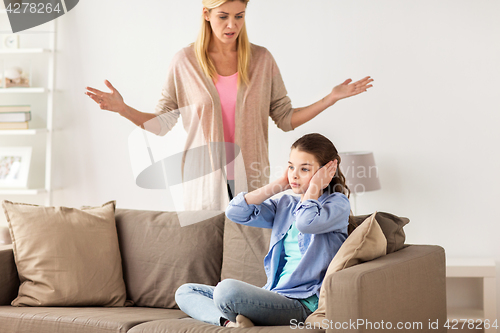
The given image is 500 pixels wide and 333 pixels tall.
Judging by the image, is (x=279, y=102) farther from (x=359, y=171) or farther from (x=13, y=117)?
(x=13, y=117)

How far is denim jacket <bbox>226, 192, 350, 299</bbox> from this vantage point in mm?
1716

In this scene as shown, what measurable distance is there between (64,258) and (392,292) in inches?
49.9

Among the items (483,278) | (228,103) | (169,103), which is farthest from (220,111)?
(483,278)

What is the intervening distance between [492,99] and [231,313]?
197cm

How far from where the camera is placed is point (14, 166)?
3424 mm

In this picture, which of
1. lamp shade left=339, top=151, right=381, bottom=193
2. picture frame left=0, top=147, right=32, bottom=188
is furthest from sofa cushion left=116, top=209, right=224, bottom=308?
picture frame left=0, top=147, right=32, bottom=188

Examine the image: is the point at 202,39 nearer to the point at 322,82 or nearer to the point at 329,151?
the point at 329,151

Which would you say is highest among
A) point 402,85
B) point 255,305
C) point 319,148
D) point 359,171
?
point 402,85

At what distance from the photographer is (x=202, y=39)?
2309 mm

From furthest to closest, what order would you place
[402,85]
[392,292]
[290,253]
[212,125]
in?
[402,85] → [212,125] → [290,253] → [392,292]

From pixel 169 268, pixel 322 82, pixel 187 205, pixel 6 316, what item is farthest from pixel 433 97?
pixel 6 316

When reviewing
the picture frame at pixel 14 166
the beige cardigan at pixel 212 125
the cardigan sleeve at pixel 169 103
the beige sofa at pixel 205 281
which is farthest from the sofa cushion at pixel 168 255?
the picture frame at pixel 14 166

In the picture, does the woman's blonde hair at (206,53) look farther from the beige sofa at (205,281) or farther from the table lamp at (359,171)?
the table lamp at (359,171)

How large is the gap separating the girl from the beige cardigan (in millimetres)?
393
